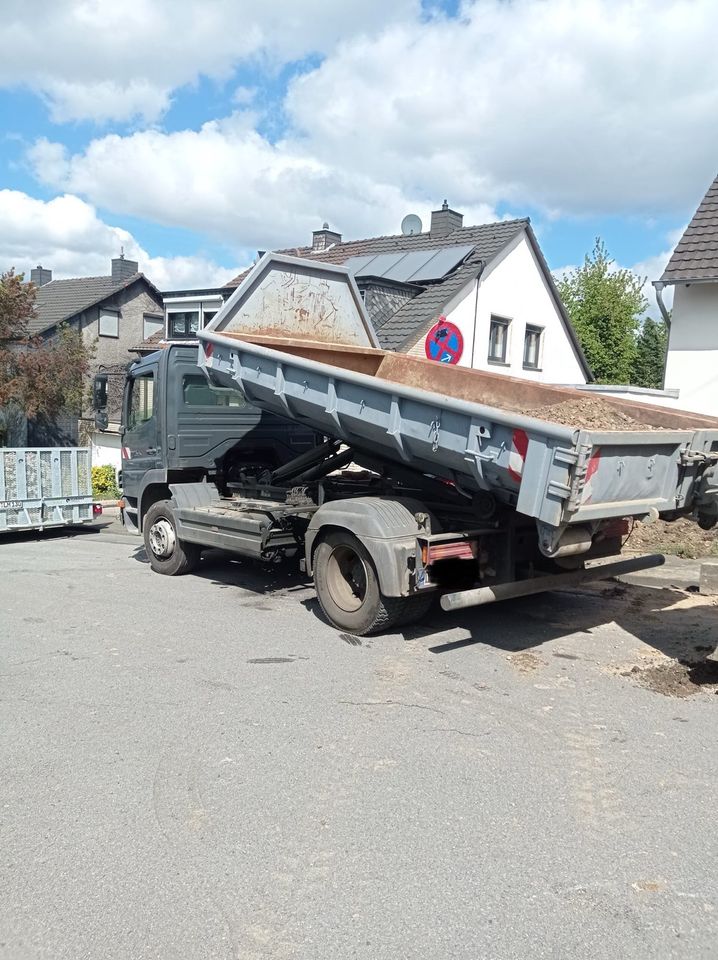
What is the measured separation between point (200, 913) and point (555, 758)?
7.29ft

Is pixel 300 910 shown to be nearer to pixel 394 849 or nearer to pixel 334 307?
pixel 394 849

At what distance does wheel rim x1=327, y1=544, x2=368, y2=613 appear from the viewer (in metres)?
7.32

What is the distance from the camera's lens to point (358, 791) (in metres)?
4.25

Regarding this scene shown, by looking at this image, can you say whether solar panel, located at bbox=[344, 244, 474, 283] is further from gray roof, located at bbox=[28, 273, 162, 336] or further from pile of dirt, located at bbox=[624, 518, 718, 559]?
gray roof, located at bbox=[28, 273, 162, 336]

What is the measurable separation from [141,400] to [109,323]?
23.8 metres

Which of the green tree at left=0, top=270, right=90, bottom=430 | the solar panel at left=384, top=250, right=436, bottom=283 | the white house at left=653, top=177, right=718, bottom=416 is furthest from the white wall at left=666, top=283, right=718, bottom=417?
the green tree at left=0, top=270, right=90, bottom=430

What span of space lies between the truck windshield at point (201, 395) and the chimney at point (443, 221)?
1462 centimetres

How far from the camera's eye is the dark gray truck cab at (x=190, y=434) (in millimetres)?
9766

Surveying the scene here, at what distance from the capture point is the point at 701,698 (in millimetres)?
5641

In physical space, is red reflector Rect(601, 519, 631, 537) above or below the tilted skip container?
below

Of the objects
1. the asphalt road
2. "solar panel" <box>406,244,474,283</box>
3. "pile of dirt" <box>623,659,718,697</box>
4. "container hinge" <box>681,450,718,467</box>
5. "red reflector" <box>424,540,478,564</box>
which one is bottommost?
the asphalt road

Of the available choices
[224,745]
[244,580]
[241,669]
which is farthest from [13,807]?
[244,580]

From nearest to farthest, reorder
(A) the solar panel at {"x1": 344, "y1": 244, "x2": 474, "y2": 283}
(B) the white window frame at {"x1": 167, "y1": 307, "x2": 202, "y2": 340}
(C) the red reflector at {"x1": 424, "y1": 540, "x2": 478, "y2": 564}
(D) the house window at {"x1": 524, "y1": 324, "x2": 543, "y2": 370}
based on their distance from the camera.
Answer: (C) the red reflector at {"x1": 424, "y1": 540, "x2": 478, "y2": 564} < (A) the solar panel at {"x1": 344, "y1": 244, "x2": 474, "y2": 283} < (D) the house window at {"x1": 524, "y1": 324, "x2": 543, "y2": 370} < (B) the white window frame at {"x1": 167, "y1": 307, "x2": 202, "y2": 340}

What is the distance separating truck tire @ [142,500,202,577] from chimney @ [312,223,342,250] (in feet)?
58.8
